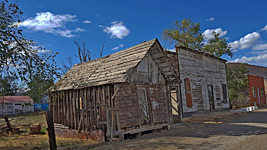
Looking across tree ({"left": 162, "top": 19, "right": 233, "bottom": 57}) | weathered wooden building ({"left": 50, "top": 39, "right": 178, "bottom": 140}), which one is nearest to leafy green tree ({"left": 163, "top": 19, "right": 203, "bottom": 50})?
tree ({"left": 162, "top": 19, "right": 233, "bottom": 57})

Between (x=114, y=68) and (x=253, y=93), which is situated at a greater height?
(x=114, y=68)

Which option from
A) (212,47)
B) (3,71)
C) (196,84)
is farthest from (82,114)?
(212,47)

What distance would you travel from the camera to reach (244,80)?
2936cm

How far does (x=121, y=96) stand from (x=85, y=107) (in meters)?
2.43

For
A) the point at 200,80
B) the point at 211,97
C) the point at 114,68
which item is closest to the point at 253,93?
the point at 211,97

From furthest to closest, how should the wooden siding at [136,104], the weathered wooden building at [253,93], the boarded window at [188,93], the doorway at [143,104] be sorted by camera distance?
the weathered wooden building at [253,93] < the boarded window at [188,93] < the doorway at [143,104] < the wooden siding at [136,104]

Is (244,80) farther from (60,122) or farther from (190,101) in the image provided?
(60,122)

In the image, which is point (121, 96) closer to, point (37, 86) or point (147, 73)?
point (147, 73)

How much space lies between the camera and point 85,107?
12.1 metres

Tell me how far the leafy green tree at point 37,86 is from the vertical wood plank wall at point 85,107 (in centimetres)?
159

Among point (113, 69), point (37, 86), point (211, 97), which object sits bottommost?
point (211, 97)

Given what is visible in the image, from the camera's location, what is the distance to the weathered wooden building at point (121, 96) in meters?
10.7

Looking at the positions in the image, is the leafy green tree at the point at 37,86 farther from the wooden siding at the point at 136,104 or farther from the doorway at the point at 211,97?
the doorway at the point at 211,97

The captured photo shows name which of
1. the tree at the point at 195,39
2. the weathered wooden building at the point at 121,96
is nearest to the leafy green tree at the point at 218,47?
the tree at the point at 195,39
